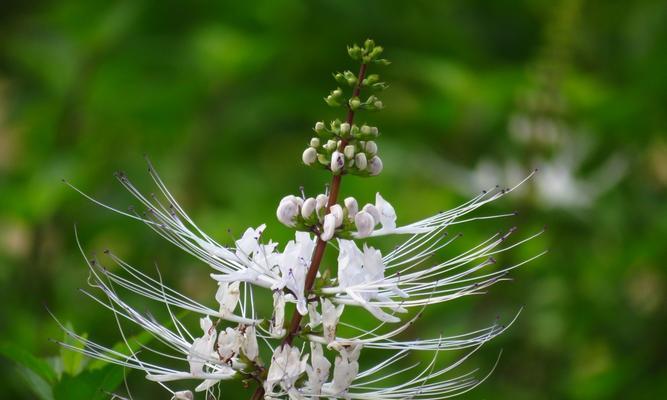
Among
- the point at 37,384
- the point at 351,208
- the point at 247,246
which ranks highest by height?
the point at 351,208

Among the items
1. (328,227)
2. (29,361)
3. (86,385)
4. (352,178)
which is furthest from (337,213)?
(352,178)

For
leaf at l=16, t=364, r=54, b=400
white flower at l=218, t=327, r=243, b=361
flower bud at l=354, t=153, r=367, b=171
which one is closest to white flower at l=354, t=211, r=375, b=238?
flower bud at l=354, t=153, r=367, b=171

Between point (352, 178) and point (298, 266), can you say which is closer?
point (298, 266)

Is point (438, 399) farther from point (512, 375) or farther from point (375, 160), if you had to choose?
point (512, 375)

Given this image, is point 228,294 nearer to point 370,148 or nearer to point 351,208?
point 351,208

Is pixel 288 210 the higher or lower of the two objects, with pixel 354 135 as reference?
lower

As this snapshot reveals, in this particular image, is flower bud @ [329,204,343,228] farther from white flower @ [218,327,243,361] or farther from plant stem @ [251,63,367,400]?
white flower @ [218,327,243,361]
